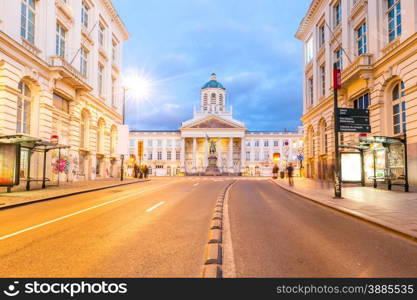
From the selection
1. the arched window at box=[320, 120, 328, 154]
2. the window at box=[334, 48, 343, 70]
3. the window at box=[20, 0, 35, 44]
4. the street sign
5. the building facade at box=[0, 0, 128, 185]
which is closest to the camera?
the street sign

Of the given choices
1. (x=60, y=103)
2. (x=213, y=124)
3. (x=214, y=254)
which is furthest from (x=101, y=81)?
(x=213, y=124)

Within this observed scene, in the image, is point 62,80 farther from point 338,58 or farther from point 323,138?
point 323,138

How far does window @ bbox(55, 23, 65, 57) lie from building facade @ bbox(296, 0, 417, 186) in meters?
23.7

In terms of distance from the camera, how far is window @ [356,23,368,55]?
83.4 ft

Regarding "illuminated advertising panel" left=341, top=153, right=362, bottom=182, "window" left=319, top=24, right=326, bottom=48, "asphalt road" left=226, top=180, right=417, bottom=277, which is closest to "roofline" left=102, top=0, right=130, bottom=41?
"window" left=319, top=24, right=326, bottom=48

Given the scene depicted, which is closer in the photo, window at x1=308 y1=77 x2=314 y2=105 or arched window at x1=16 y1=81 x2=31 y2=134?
arched window at x1=16 y1=81 x2=31 y2=134

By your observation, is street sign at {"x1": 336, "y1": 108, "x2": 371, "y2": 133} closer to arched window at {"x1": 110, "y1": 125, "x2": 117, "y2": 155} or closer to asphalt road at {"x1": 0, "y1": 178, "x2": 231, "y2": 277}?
asphalt road at {"x1": 0, "y1": 178, "x2": 231, "y2": 277}

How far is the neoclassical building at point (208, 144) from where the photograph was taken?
323ft

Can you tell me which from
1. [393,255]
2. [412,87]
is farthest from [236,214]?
[412,87]

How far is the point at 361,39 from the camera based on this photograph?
2605 centimetres

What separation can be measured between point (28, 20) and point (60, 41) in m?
4.96

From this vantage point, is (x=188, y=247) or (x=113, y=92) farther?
(x=113, y=92)

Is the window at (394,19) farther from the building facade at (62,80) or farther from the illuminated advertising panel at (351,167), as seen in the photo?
the building facade at (62,80)

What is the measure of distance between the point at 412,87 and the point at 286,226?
16.0 m
